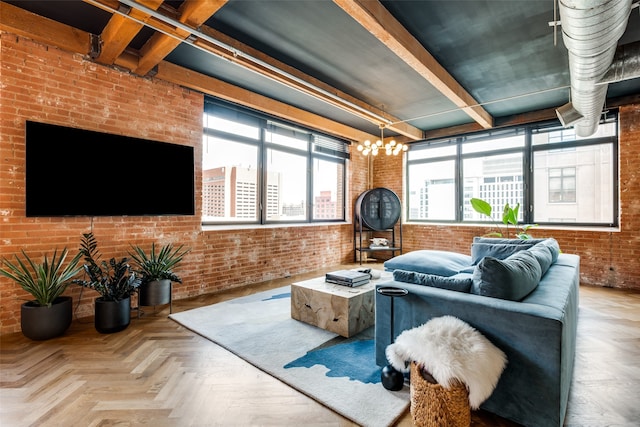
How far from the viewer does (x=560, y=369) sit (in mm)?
1510

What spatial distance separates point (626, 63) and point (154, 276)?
5094mm

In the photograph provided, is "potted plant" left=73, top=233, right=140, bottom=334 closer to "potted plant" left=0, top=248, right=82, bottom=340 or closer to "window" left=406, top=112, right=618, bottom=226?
"potted plant" left=0, top=248, right=82, bottom=340

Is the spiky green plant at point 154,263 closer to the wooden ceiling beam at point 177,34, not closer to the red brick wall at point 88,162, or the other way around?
the red brick wall at point 88,162

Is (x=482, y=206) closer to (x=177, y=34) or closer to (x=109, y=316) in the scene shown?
(x=177, y=34)

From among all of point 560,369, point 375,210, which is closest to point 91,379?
point 560,369

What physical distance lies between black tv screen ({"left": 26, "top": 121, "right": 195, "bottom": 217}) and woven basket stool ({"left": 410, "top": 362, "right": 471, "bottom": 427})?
3503 millimetres

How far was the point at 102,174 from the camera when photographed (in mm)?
3377

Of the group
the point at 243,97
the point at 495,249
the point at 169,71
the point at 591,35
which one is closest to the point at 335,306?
the point at 495,249

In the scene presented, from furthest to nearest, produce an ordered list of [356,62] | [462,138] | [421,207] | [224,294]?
[421,207] < [462,138] < [224,294] < [356,62]

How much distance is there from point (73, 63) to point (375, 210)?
214 inches

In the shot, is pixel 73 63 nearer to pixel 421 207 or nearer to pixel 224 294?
pixel 224 294

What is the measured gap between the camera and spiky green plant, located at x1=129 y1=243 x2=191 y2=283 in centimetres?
339

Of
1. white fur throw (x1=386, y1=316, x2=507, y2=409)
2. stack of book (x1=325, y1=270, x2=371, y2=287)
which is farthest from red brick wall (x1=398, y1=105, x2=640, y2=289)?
white fur throw (x1=386, y1=316, x2=507, y2=409)

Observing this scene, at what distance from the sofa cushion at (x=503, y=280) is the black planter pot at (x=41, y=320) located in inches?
139
